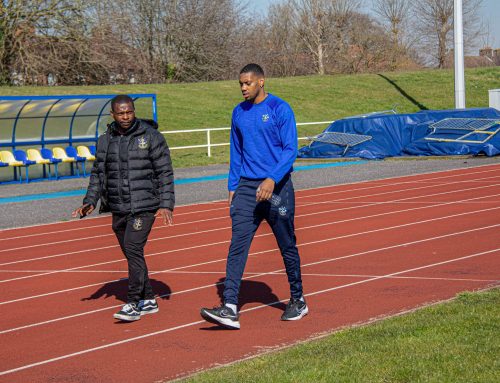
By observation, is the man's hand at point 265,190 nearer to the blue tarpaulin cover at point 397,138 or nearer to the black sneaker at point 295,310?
the black sneaker at point 295,310

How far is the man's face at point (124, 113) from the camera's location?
8164 millimetres

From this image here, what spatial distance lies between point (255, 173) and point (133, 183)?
46.8 inches

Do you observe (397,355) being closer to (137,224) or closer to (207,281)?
(137,224)

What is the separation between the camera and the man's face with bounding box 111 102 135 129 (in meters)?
8.16

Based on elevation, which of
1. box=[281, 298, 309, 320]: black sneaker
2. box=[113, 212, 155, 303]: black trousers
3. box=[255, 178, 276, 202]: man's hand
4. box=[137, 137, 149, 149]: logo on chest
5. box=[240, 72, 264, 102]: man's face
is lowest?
box=[281, 298, 309, 320]: black sneaker

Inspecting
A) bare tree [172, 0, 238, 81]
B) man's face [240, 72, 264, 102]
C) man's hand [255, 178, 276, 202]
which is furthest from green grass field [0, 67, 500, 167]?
man's hand [255, 178, 276, 202]

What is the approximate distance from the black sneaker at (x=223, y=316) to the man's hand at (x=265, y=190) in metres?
0.90

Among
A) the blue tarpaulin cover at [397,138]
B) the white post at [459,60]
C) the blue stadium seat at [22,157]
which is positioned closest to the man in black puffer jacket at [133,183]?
the blue stadium seat at [22,157]

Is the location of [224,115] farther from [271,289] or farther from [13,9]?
[271,289]

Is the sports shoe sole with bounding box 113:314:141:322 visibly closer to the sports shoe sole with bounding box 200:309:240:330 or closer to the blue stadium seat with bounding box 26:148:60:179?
the sports shoe sole with bounding box 200:309:240:330

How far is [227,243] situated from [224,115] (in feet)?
114

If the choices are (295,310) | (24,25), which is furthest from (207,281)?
(24,25)

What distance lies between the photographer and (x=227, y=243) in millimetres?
13188

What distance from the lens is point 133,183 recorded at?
27.0 ft
